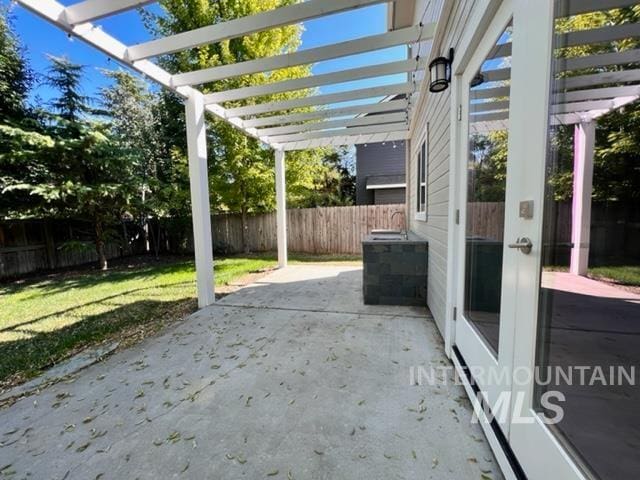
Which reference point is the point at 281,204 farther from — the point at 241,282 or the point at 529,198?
the point at 529,198

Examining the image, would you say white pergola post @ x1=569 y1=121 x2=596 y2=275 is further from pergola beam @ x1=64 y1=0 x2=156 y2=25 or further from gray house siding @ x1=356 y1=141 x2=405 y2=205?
gray house siding @ x1=356 y1=141 x2=405 y2=205

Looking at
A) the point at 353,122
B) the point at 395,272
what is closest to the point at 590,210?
the point at 395,272

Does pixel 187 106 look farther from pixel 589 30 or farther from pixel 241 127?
pixel 589 30

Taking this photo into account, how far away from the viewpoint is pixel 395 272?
12.5 feet

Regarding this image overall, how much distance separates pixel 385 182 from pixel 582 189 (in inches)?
412

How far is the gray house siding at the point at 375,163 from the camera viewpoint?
12.1 metres

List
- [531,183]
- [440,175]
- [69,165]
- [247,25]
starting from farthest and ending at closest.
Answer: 1. [69,165]
2. [440,175]
3. [247,25]
4. [531,183]

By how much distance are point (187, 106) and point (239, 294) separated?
2.87 meters

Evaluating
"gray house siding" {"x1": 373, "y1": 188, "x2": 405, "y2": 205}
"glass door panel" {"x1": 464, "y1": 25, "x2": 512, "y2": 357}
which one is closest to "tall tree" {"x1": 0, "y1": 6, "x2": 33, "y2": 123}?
"glass door panel" {"x1": 464, "y1": 25, "x2": 512, "y2": 357}

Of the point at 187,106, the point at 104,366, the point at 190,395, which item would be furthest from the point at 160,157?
the point at 190,395

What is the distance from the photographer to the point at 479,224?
1.88 m

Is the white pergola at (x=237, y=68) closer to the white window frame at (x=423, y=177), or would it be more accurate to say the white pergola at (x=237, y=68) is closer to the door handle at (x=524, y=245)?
the white window frame at (x=423, y=177)

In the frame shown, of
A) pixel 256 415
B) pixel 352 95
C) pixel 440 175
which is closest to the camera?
pixel 256 415

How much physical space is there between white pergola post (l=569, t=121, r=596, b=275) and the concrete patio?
→ 1.11 metres
